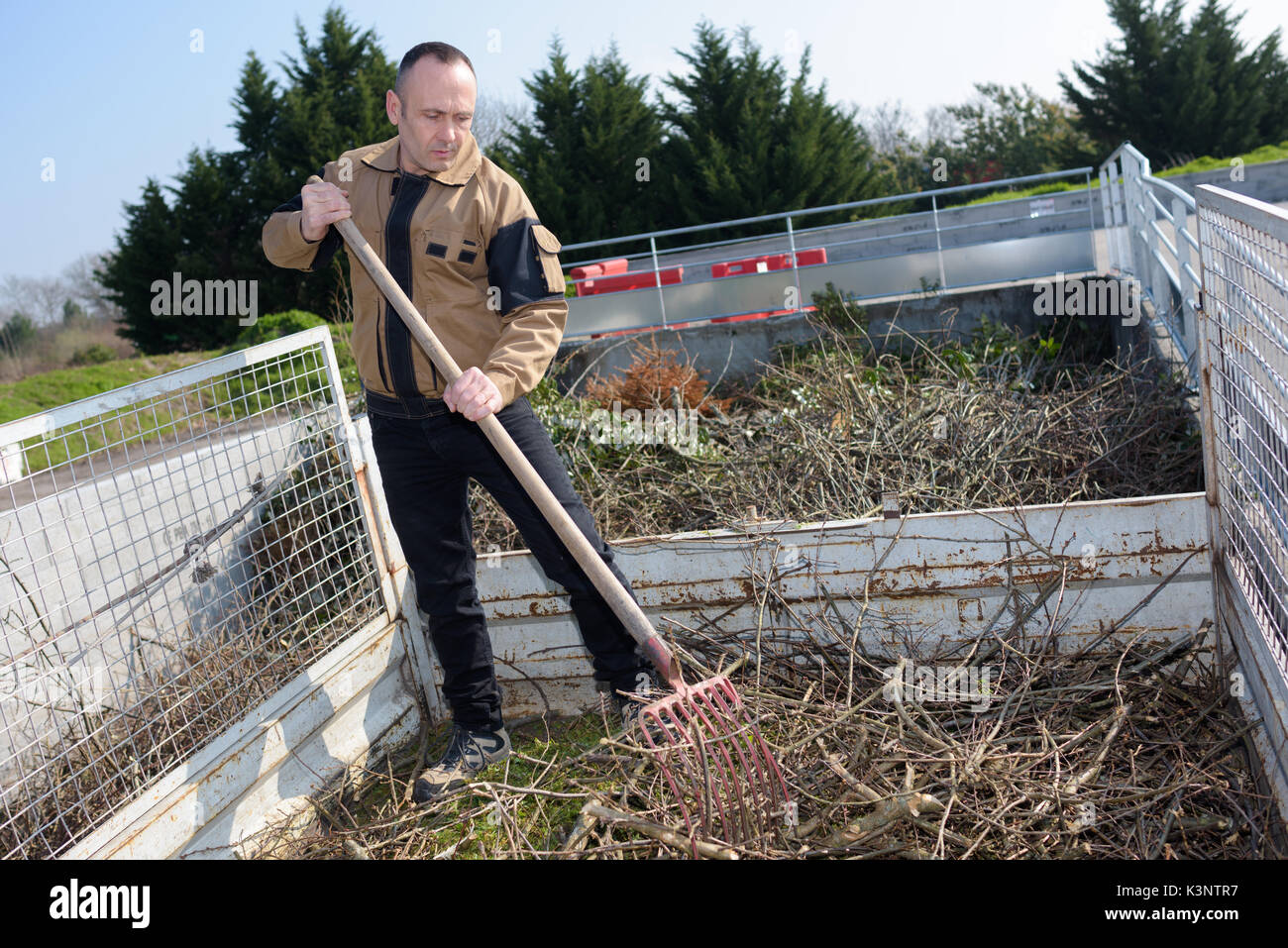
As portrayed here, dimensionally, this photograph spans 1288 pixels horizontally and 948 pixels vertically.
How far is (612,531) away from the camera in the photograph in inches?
194

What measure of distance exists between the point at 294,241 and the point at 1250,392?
9.11ft

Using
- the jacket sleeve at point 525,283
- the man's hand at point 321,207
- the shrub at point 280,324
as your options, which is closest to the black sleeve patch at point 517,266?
the jacket sleeve at point 525,283

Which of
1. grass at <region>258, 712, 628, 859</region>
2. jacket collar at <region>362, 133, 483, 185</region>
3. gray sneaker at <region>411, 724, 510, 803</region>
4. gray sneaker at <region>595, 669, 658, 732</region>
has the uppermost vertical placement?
jacket collar at <region>362, 133, 483, 185</region>

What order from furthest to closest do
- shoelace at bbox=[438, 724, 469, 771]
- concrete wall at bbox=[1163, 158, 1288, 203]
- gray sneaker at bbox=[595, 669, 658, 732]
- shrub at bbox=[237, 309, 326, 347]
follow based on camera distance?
1. concrete wall at bbox=[1163, 158, 1288, 203]
2. shrub at bbox=[237, 309, 326, 347]
3. shoelace at bbox=[438, 724, 469, 771]
4. gray sneaker at bbox=[595, 669, 658, 732]

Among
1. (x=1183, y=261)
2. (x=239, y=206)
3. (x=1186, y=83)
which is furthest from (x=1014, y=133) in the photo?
(x=1183, y=261)

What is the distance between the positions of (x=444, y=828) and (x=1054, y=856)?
176cm

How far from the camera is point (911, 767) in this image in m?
2.89

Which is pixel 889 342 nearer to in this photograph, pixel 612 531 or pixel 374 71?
pixel 612 531

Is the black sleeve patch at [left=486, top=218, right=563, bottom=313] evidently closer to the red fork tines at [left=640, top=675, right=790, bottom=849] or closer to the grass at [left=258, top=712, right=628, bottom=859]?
the red fork tines at [left=640, top=675, right=790, bottom=849]

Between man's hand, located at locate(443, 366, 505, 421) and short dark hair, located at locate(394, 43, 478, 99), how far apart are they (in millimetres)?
892

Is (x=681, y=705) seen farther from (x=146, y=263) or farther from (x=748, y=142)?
(x=146, y=263)

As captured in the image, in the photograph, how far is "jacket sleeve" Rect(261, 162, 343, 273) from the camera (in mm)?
3117

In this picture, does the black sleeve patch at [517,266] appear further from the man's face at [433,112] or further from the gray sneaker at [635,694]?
the gray sneaker at [635,694]

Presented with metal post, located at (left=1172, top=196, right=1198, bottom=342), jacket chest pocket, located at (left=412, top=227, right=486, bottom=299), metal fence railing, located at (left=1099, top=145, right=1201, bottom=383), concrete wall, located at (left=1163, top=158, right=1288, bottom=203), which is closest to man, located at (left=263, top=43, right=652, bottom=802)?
jacket chest pocket, located at (left=412, top=227, right=486, bottom=299)
